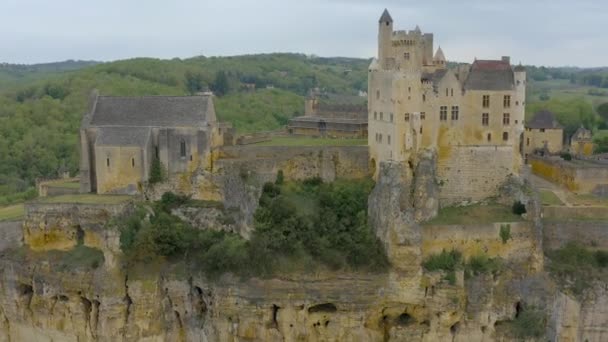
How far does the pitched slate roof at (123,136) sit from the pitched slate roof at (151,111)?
44cm

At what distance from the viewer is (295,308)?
31609 millimetres

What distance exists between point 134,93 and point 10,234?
36.1m

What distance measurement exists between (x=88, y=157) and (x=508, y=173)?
21729mm

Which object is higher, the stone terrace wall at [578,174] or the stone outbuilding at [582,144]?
the stone outbuilding at [582,144]

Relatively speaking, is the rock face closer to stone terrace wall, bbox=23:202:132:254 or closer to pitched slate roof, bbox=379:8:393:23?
stone terrace wall, bbox=23:202:132:254

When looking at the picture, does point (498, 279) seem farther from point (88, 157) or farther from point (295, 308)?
point (88, 157)

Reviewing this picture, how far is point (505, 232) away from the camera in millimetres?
32000

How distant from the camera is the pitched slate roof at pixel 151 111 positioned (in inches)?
1428

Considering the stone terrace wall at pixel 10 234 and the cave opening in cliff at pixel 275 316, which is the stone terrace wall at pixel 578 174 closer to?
the cave opening in cliff at pixel 275 316

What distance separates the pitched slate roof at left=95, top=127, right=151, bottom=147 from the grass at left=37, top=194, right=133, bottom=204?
270 centimetres

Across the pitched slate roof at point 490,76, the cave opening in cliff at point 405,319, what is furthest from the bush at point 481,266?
the pitched slate roof at point 490,76

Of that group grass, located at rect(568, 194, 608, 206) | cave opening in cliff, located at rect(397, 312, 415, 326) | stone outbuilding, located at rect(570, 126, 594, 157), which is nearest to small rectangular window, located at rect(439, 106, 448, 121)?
grass, located at rect(568, 194, 608, 206)

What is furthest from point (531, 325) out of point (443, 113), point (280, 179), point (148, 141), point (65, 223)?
point (65, 223)

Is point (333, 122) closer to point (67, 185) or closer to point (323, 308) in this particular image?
point (323, 308)
